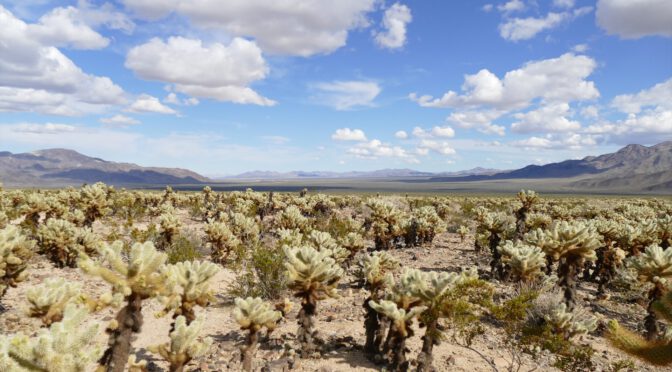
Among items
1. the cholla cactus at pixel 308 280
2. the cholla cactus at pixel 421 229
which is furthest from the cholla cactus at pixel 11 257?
the cholla cactus at pixel 421 229

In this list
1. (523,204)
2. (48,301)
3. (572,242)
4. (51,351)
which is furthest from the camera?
(523,204)

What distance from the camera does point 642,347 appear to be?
15.9ft

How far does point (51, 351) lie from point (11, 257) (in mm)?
4876

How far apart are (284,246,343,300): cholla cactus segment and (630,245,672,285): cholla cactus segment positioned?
7.36 meters

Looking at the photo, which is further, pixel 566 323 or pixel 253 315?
pixel 566 323

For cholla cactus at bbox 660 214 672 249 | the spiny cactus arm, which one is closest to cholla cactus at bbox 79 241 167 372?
the spiny cactus arm

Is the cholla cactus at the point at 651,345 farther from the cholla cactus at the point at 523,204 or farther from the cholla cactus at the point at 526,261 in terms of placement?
the cholla cactus at the point at 523,204

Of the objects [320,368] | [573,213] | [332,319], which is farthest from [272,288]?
[573,213]

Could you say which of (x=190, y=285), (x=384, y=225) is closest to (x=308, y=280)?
(x=190, y=285)

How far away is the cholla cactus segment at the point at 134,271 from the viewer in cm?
565

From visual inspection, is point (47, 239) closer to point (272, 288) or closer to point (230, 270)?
point (230, 270)

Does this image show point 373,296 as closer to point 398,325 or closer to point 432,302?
point 398,325

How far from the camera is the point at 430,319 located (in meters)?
6.83

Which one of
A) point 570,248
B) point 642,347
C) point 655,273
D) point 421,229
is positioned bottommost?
point 421,229
